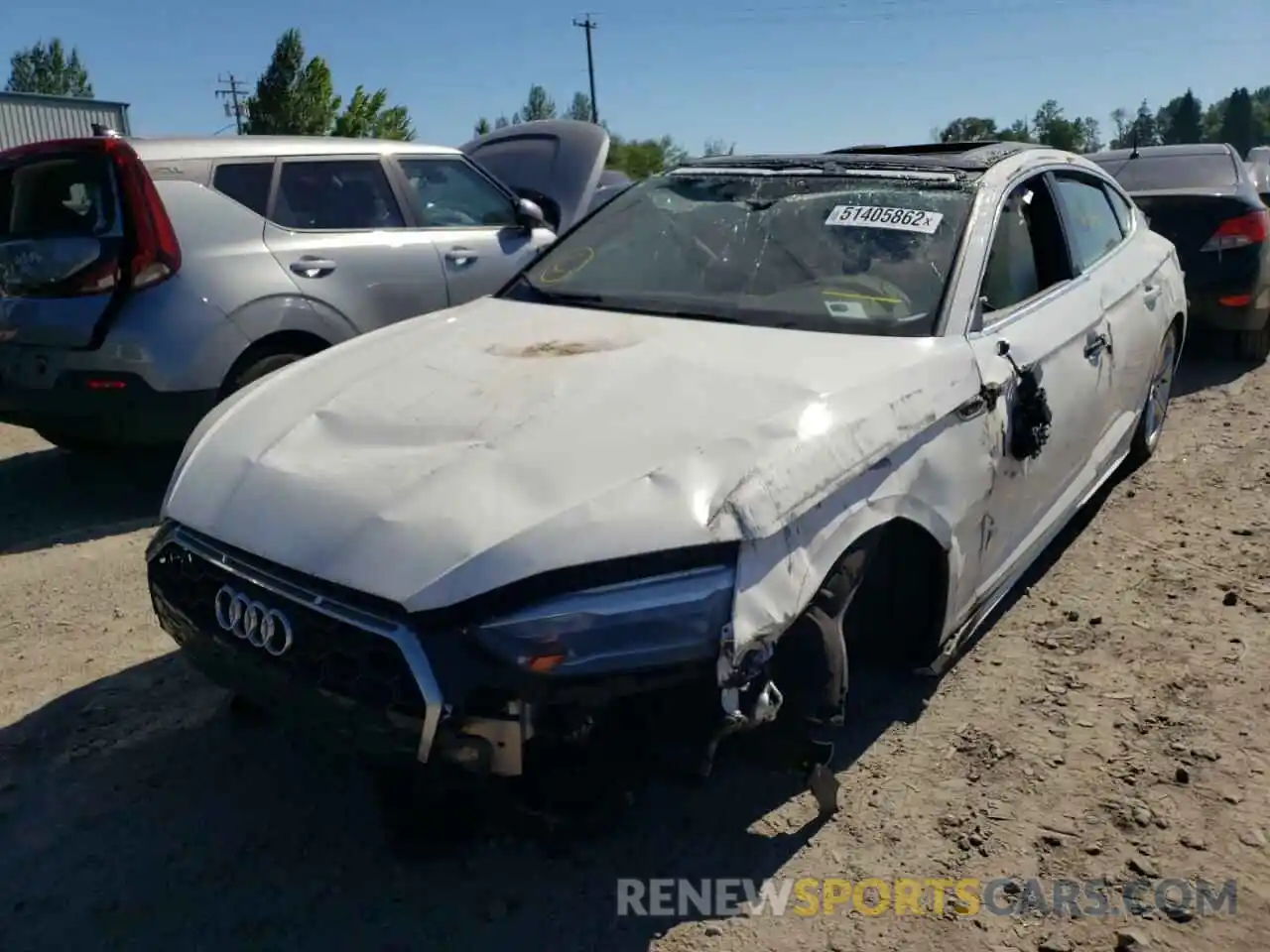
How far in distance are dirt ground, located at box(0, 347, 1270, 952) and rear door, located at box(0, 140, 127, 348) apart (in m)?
1.51

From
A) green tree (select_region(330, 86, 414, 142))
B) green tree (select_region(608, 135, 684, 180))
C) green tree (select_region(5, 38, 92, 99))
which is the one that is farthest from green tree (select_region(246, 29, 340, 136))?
green tree (select_region(5, 38, 92, 99))

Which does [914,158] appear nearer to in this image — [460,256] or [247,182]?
[460,256]

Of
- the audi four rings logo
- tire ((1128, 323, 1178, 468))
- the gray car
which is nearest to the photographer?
the audi four rings logo

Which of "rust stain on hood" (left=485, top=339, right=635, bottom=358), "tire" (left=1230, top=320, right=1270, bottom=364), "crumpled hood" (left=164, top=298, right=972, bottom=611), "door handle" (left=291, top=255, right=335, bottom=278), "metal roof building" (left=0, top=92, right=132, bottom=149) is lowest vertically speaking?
"tire" (left=1230, top=320, right=1270, bottom=364)

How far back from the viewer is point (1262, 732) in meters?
2.99

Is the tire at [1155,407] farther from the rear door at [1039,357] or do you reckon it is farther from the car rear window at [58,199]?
the car rear window at [58,199]

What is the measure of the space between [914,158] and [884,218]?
524 mm

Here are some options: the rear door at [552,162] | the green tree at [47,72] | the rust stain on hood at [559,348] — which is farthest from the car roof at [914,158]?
the green tree at [47,72]

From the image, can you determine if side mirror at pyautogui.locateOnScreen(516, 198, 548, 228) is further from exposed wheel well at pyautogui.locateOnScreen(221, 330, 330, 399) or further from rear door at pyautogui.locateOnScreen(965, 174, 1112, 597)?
rear door at pyautogui.locateOnScreen(965, 174, 1112, 597)

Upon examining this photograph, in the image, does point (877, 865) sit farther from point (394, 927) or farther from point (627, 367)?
point (627, 367)

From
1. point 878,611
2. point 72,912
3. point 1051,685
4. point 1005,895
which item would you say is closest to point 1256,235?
point 1051,685

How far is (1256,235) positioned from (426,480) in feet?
22.0

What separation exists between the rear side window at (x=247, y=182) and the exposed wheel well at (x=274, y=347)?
24.1 inches

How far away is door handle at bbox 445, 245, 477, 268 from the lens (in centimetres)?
A: 593
